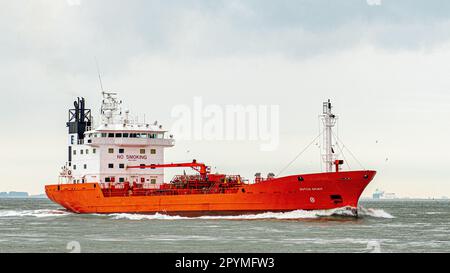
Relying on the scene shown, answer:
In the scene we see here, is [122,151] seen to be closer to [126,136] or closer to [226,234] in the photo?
[126,136]

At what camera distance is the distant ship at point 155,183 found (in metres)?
42.2

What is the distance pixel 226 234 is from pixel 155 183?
1779cm

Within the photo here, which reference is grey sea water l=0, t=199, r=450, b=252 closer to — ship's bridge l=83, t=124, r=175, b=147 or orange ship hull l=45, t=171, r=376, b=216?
orange ship hull l=45, t=171, r=376, b=216

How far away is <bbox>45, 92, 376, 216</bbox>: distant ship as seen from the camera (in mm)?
42156

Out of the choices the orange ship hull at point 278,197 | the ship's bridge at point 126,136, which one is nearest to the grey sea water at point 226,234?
the orange ship hull at point 278,197

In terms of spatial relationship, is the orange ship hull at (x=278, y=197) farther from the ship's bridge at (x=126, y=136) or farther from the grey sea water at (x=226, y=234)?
the ship's bridge at (x=126, y=136)

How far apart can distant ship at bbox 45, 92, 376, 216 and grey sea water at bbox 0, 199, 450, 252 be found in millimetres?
864

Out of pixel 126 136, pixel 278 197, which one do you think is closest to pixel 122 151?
pixel 126 136

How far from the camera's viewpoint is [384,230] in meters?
37.4

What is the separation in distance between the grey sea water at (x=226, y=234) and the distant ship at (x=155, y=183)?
0.86m

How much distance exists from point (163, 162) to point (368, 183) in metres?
15.7

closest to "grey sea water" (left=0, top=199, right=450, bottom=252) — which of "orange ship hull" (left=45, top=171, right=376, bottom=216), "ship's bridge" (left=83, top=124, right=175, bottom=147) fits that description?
"orange ship hull" (left=45, top=171, right=376, bottom=216)
